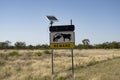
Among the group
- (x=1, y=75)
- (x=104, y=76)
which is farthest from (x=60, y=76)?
(x=1, y=75)

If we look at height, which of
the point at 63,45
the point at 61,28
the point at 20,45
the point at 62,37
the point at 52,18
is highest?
the point at 20,45

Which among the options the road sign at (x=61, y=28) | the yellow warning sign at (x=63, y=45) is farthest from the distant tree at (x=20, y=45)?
the road sign at (x=61, y=28)

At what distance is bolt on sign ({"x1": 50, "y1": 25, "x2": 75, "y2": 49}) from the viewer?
16750mm

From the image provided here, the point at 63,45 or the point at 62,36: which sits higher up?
the point at 62,36

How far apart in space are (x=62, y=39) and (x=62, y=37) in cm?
12

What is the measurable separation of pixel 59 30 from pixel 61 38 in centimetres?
45

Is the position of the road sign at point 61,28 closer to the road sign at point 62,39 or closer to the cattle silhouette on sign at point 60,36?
the road sign at point 62,39

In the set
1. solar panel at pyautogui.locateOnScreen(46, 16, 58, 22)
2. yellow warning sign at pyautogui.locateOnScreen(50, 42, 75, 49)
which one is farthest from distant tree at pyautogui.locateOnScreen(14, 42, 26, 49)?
yellow warning sign at pyautogui.locateOnScreen(50, 42, 75, 49)

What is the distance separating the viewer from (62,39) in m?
17.2

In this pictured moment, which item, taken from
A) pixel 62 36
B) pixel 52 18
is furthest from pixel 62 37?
pixel 52 18

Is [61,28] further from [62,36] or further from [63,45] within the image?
[63,45]

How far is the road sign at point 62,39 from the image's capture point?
55.0 feet

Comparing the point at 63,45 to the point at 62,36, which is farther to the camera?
the point at 63,45

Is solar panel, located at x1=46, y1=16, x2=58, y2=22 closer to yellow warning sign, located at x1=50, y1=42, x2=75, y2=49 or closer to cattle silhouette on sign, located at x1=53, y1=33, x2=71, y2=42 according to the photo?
cattle silhouette on sign, located at x1=53, y1=33, x2=71, y2=42
